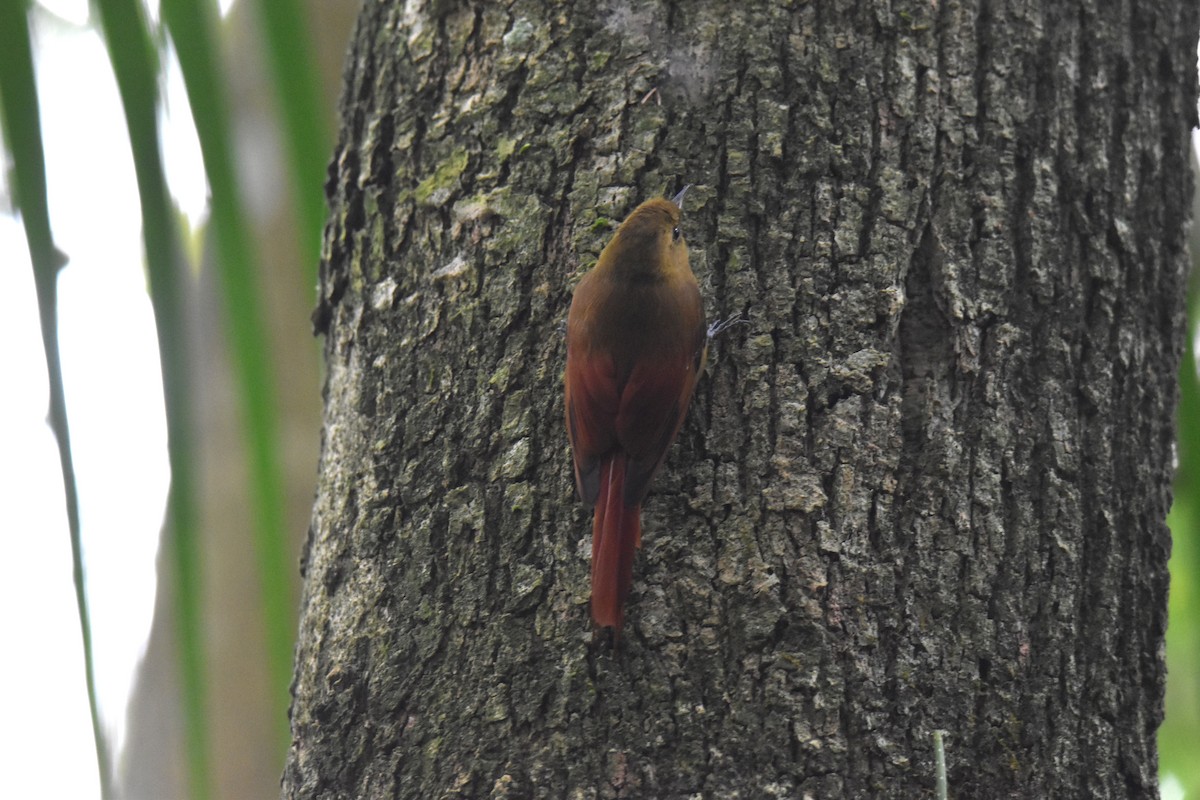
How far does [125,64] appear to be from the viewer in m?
1.57

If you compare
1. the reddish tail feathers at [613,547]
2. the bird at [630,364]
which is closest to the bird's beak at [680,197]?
the bird at [630,364]

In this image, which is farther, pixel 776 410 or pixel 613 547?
pixel 776 410

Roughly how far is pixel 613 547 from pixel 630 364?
1.70 ft

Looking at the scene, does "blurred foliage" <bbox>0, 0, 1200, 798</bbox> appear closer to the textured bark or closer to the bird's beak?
the textured bark

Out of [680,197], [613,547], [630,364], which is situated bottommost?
[613,547]

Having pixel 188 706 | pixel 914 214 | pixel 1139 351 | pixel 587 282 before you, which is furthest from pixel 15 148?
pixel 1139 351

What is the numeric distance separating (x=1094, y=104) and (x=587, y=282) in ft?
3.02

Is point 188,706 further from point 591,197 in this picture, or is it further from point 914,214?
point 914,214

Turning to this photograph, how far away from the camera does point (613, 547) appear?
1.59 metres

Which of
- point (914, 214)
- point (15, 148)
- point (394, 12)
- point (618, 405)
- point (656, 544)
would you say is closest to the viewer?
point (15, 148)

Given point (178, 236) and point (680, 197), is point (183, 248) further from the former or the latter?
point (680, 197)

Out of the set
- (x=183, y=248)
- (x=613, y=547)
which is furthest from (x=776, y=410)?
(x=183, y=248)

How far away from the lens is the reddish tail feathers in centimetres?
157

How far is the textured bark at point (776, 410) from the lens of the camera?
1547mm
